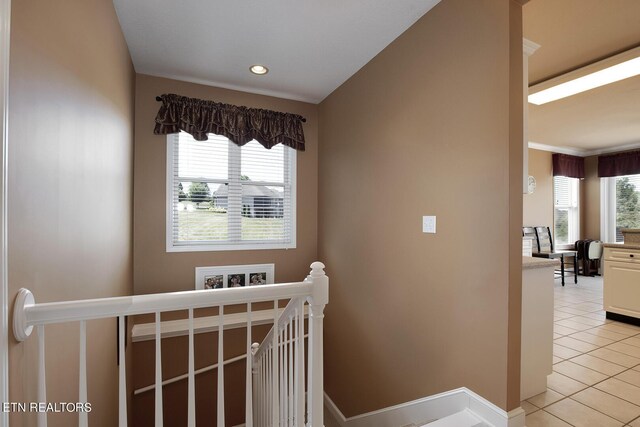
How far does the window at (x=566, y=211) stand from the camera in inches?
249

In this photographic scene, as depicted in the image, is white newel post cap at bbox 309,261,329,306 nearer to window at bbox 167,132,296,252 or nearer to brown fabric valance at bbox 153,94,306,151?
window at bbox 167,132,296,252

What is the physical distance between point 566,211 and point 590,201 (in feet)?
2.03

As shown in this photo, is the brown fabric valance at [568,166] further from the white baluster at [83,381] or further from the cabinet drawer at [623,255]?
the white baluster at [83,381]

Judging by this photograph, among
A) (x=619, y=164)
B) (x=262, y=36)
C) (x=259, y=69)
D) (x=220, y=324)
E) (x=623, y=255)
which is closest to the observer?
(x=220, y=324)

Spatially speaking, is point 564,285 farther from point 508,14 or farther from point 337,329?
point 508,14

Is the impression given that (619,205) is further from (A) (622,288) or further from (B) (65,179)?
(B) (65,179)

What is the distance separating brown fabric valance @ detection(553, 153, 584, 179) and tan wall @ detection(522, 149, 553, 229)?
0.10 metres

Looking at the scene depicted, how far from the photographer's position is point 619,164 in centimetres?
598

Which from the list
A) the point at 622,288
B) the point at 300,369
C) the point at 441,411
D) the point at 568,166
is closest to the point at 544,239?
the point at 568,166

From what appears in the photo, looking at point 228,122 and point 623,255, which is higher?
point 228,122

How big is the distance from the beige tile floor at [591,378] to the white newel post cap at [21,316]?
2.24 m

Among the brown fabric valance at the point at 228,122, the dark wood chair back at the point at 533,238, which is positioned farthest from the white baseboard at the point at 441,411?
the dark wood chair back at the point at 533,238

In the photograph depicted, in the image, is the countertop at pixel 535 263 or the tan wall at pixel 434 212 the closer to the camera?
the tan wall at pixel 434 212

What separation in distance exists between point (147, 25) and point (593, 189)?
8319 millimetres
